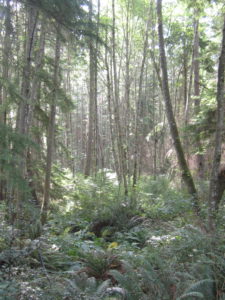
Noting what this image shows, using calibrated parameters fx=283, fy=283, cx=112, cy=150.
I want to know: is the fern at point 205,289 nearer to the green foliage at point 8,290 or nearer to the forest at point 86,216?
the forest at point 86,216

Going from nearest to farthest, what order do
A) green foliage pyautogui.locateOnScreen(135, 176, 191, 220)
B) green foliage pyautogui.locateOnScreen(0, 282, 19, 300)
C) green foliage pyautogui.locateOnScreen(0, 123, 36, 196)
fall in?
1. green foliage pyautogui.locateOnScreen(0, 282, 19, 300)
2. green foliage pyautogui.locateOnScreen(0, 123, 36, 196)
3. green foliage pyautogui.locateOnScreen(135, 176, 191, 220)

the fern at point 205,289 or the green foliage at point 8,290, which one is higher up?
the green foliage at point 8,290

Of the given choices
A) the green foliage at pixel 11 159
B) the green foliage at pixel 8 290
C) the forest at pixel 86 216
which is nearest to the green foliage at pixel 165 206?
the forest at pixel 86 216

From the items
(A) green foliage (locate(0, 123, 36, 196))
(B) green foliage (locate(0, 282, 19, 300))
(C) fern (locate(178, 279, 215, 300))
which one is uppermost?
(A) green foliage (locate(0, 123, 36, 196))

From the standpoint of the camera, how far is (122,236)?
5875 mm

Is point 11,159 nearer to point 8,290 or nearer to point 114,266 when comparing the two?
point 8,290

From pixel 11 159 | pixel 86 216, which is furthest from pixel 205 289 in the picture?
pixel 86 216

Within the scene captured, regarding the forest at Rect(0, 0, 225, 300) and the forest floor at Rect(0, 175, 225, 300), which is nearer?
the forest floor at Rect(0, 175, 225, 300)

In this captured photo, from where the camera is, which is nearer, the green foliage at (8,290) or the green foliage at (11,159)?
the green foliage at (8,290)

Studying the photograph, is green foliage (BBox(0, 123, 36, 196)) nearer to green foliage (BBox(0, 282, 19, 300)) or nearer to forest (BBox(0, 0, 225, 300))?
forest (BBox(0, 0, 225, 300))

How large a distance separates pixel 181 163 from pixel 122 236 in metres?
2.04

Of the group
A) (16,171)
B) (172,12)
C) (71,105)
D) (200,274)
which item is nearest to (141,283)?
(200,274)

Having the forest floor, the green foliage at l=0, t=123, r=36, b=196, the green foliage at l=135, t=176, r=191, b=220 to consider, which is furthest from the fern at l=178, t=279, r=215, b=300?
the green foliage at l=135, t=176, r=191, b=220

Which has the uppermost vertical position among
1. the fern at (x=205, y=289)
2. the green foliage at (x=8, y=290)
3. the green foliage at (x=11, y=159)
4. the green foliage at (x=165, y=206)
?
the green foliage at (x=11, y=159)
